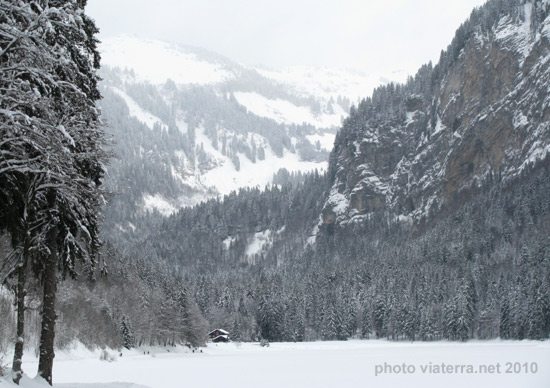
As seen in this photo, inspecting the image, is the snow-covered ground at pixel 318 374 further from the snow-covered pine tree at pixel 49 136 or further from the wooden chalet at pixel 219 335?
the wooden chalet at pixel 219 335

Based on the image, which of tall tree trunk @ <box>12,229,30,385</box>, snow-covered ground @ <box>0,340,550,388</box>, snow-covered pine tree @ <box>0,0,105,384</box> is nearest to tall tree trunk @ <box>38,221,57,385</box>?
snow-covered pine tree @ <box>0,0,105,384</box>

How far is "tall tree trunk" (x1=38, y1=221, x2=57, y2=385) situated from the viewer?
16.7 metres

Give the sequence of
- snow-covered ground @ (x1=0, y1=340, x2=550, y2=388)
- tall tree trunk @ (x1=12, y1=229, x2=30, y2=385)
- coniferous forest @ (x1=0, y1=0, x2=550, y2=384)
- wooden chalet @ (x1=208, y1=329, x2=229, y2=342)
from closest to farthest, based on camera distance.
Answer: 1. coniferous forest @ (x1=0, y1=0, x2=550, y2=384)
2. tall tree trunk @ (x1=12, y1=229, x2=30, y2=385)
3. snow-covered ground @ (x1=0, y1=340, x2=550, y2=388)
4. wooden chalet @ (x1=208, y1=329, x2=229, y2=342)

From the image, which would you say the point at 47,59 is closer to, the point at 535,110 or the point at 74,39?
the point at 74,39

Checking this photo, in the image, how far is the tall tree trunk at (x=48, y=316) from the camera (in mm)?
16688

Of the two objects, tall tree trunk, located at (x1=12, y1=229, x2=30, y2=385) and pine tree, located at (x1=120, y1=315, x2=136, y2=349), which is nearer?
tall tree trunk, located at (x1=12, y1=229, x2=30, y2=385)

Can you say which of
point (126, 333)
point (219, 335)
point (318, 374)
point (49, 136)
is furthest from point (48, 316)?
point (219, 335)

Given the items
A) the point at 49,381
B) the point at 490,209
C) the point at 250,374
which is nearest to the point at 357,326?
the point at 490,209

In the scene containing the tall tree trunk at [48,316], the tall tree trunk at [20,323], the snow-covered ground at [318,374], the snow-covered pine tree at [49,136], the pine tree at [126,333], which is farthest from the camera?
the pine tree at [126,333]

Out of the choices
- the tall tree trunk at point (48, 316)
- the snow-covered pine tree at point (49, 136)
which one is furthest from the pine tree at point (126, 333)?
the tall tree trunk at point (48, 316)

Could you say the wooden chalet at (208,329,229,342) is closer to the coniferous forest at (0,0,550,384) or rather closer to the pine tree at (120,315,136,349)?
the coniferous forest at (0,0,550,384)

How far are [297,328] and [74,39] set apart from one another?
4513 inches

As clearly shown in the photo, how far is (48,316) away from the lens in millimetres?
17203

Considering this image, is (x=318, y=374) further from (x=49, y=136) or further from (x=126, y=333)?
(x=49, y=136)
